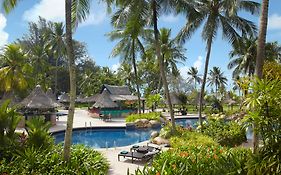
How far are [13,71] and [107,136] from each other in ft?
35.0

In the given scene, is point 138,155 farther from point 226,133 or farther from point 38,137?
point 226,133

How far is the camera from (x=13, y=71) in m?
24.4

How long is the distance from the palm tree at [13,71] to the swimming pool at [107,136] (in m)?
7.73

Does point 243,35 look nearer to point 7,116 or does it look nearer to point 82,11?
point 82,11

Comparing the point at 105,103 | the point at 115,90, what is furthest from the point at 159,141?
the point at 115,90

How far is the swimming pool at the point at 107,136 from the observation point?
59.3ft

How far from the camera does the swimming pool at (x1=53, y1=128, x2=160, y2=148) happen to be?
59.3ft

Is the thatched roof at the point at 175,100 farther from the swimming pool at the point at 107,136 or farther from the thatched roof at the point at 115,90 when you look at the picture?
the swimming pool at the point at 107,136

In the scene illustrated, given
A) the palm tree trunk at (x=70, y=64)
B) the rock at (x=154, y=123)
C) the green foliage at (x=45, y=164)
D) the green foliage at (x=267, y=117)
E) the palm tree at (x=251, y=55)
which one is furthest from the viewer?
the palm tree at (x=251, y=55)

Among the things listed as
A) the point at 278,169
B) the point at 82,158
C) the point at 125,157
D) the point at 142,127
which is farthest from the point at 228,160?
the point at 142,127

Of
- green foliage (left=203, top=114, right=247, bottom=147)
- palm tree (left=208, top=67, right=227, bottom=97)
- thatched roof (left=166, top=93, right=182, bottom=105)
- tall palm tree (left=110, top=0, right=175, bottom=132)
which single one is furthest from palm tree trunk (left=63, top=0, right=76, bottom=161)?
palm tree (left=208, top=67, right=227, bottom=97)

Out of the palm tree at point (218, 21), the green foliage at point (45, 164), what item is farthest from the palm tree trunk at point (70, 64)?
the palm tree at point (218, 21)

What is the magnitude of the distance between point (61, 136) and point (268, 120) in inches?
652

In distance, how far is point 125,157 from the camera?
11.4 meters
